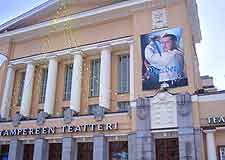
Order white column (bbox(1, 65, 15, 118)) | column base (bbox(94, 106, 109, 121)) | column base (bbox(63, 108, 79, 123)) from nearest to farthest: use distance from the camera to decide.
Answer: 1. column base (bbox(94, 106, 109, 121))
2. column base (bbox(63, 108, 79, 123))
3. white column (bbox(1, 65, 15, 118))

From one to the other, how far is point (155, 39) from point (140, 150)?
8129 millimetres

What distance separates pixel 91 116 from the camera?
20734 mm

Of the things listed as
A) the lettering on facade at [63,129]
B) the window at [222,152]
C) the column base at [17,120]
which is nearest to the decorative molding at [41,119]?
Result: the lettering on facade at [63,129]

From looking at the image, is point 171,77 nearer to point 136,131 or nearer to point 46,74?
point 136,131

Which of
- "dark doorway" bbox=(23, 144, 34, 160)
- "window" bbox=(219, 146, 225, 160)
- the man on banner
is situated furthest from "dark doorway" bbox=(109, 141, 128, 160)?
"dark doorway" bbox=(23, 144, 34, 160)

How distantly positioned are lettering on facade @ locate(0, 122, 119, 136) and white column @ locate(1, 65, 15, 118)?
11.3 ft

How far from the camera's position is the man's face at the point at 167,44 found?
20.8 metres

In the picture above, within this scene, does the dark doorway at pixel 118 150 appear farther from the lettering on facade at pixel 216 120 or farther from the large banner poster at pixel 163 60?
the lettering on facade at pixel 216 120

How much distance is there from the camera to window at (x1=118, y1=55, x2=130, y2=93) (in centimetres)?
2374

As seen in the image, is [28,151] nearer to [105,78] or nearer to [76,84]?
[76,84]

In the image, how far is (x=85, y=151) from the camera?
2095 cm

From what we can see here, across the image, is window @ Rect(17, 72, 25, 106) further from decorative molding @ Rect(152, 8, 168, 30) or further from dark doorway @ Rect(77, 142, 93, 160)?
decorative molding @ Rect(152, 8, 168, 30)

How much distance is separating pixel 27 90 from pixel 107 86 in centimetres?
794

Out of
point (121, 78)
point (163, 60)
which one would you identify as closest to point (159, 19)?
point (163, 60)
